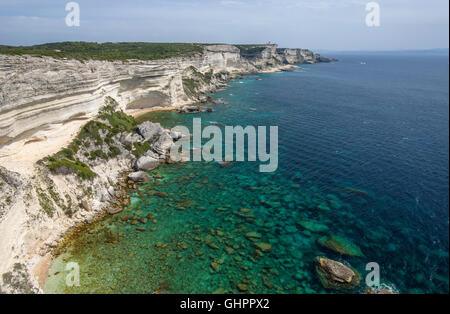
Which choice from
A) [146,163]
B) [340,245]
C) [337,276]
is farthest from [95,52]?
[337,276]

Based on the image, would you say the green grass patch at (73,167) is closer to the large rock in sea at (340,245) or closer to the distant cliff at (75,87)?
the distant cliff at (75,87)

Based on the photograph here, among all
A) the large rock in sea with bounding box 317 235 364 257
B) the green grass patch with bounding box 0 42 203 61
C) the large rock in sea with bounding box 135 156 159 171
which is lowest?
the large rock in sea with bounding box 317 235 364 257

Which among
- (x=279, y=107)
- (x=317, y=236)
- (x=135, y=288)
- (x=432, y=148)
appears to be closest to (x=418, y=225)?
(x=317, y=236)

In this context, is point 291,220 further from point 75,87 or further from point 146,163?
point 75,87

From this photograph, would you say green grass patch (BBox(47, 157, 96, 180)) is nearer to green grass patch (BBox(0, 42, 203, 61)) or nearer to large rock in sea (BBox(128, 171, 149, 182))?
large rock in sea (BBox(128, 171, 149, 182))

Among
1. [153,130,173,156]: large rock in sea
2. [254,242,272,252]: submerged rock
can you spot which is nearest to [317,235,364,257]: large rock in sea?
[254,242,272,252]: submerged rock

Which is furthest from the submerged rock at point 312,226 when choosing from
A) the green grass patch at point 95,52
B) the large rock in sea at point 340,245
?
the green grass patch at point 95,52
